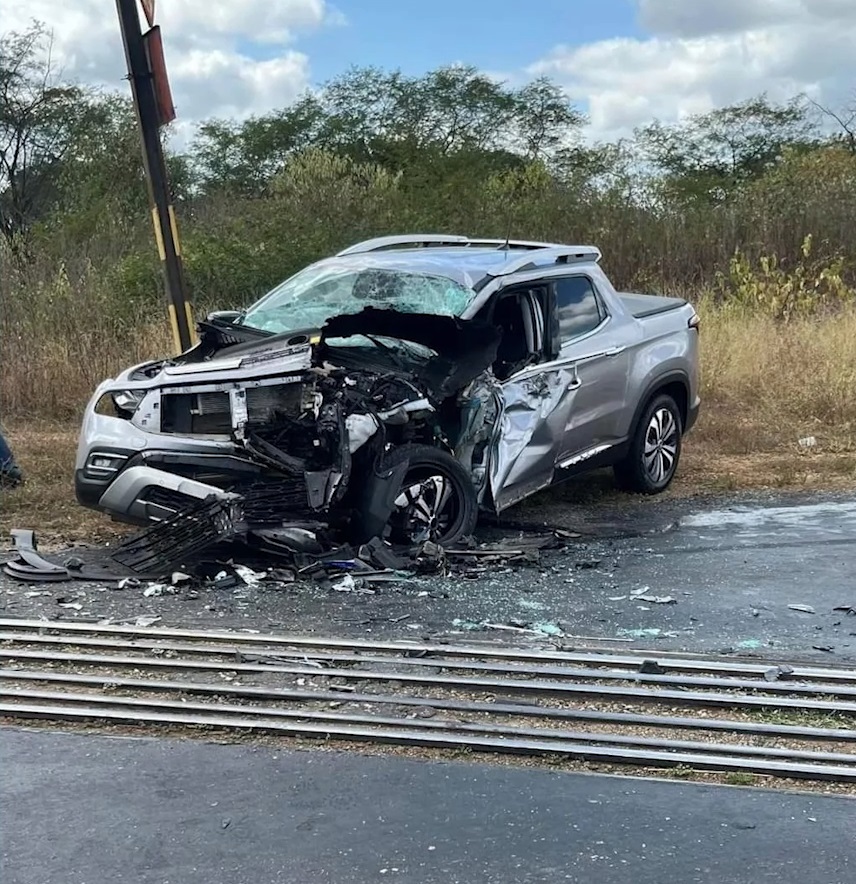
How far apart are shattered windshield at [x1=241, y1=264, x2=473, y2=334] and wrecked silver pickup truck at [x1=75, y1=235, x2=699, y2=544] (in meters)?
0.01

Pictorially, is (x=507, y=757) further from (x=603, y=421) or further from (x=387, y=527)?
(x=603, y=421)

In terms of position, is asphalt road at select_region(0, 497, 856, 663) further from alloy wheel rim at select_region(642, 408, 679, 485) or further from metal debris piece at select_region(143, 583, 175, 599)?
alloy wheel rim at select_region(642, 408, 679, 485)

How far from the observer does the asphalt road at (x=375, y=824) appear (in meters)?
3.20

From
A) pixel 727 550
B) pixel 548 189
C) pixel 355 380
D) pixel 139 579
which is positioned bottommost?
pixel 727 550

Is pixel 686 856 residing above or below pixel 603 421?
below

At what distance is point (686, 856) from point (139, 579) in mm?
3709

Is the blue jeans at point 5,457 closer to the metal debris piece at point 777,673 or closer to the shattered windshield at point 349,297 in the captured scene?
the shattered windshield at point 349,297

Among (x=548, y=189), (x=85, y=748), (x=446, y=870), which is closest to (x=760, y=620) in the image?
(x=446, y=870)

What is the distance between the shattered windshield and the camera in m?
7.37

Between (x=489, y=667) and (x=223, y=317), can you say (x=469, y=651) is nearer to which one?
(x=489, y=667)

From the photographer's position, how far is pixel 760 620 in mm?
5438

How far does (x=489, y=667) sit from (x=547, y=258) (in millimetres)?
3833

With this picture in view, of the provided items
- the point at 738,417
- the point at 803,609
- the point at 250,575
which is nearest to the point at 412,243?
the point at 250,575

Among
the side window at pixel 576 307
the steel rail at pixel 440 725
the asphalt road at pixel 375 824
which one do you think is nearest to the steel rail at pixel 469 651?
the steel rail at pixel 440 725
